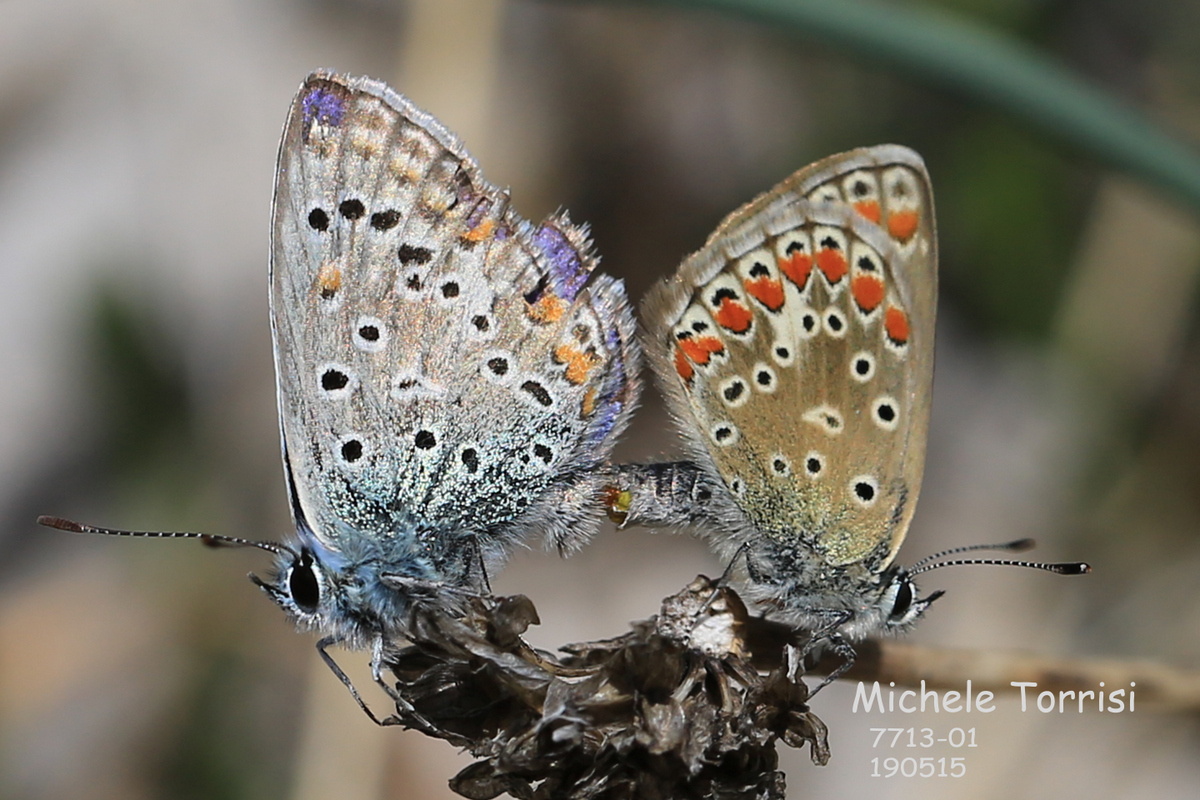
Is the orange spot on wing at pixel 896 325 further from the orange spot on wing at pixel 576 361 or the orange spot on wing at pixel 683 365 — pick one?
the orange spot on wing at pixel 576 361

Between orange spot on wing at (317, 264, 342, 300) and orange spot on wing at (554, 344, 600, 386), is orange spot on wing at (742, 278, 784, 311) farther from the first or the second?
orange spot on wing at (317, 264, 342, 300)

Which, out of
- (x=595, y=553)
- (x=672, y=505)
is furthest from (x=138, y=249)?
(x=672, y=505)

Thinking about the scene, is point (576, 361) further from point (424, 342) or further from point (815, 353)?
point (815, 353)

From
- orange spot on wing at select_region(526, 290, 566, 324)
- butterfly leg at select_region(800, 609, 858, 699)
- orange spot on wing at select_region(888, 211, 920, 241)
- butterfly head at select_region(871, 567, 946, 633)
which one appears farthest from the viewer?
orange spot on wing at select_region(526, 290, 566, 324)

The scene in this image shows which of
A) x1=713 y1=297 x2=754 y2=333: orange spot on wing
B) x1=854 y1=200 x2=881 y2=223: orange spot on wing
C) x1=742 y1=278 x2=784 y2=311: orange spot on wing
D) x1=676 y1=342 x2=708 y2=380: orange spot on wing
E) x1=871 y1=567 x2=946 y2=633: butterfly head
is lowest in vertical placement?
x1=871 y1=567 x2=946 y2=633: butterfly head

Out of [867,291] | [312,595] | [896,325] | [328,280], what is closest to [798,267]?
[867,291]

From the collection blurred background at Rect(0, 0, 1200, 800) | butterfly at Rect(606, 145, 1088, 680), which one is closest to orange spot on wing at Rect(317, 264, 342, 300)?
butterfly at Rect(606, 145, 1088, 680)

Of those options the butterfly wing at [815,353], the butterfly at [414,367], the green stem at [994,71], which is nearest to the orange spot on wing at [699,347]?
the butterfly wing at [815,353]
